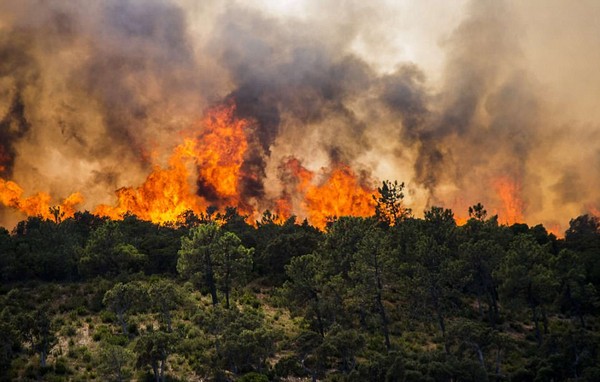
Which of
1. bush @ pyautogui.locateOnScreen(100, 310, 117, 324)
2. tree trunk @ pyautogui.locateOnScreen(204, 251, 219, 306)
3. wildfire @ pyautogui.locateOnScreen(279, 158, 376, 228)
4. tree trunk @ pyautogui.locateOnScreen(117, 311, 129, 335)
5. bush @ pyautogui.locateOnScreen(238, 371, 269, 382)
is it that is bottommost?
bush @ pyautogui.locateOnScreen(238, 371, 269, 382)

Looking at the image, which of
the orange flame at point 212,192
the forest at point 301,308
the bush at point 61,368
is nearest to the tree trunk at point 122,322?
the forest at point 301,308

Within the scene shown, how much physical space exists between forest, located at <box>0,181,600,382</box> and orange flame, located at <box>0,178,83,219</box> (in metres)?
42.7

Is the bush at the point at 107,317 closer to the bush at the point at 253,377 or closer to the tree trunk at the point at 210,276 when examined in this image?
the tree trunk at the point at 210,276

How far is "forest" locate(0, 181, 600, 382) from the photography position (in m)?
44.4

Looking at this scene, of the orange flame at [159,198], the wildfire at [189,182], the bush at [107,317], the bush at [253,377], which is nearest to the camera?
the bush at [253,377]

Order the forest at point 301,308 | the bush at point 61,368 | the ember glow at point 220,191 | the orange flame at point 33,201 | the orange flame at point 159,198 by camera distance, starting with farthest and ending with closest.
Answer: the ember glow at point 220,191, the orange flame at point 159,198, the orange flame at point 33,201, the forest at point 301,308, the bush at point 61,368

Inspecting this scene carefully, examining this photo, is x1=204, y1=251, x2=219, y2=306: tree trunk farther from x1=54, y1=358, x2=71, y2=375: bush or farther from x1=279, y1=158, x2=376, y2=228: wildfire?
x1=279, y1=158, x2=376, y2=228: wildfire

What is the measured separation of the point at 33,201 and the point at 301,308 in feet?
347

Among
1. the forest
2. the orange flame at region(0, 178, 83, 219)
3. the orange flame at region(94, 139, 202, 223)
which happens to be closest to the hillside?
the forest

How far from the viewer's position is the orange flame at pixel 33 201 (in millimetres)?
133375

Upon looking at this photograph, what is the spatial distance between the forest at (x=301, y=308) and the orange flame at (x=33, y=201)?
4274cm

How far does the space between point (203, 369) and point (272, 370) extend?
265 inches

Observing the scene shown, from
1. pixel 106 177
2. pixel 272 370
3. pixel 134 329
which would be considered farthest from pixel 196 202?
pixel 272 370

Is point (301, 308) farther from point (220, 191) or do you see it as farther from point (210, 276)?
point (220, 191)
